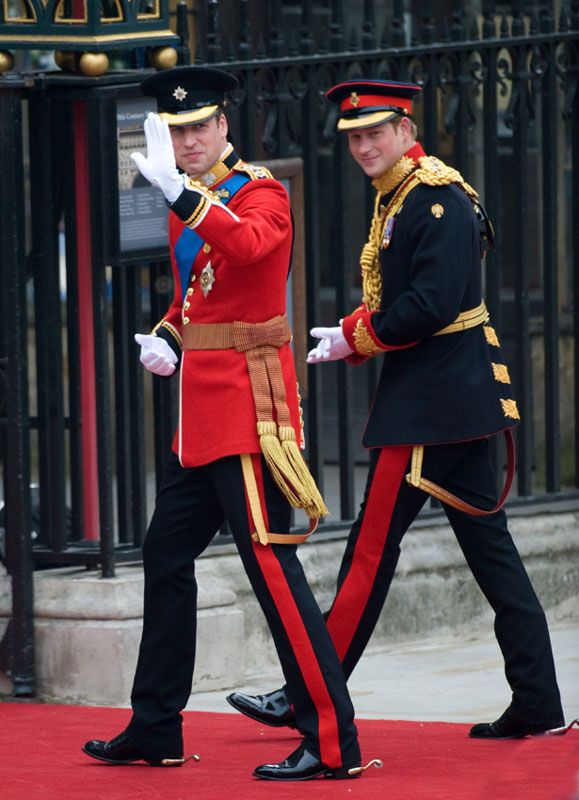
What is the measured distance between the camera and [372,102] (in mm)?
5887

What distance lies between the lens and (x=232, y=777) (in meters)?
5.58

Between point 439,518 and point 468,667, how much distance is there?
78 cm

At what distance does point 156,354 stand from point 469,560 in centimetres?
109

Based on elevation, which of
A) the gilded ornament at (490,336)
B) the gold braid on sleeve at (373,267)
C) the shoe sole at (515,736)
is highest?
the gold braid on sleeve at (373,267)

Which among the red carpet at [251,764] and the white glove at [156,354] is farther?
the white glove at [156,354]

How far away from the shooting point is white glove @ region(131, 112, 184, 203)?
528 cm

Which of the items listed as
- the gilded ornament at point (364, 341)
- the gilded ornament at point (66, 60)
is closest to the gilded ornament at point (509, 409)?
the gilded ornament at point (364, 341)

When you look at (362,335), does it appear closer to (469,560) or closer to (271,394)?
(271,394)

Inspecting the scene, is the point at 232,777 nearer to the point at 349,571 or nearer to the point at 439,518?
the point at 349,571

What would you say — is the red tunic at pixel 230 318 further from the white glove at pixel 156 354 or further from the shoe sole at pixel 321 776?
the shoe sole at pixel 321 776

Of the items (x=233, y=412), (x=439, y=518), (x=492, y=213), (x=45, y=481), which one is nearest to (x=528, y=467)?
(x=439, y=518)

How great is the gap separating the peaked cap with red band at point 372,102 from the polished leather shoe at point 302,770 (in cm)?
170

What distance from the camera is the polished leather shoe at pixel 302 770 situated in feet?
17.9

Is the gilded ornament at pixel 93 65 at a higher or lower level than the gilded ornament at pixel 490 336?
higher
